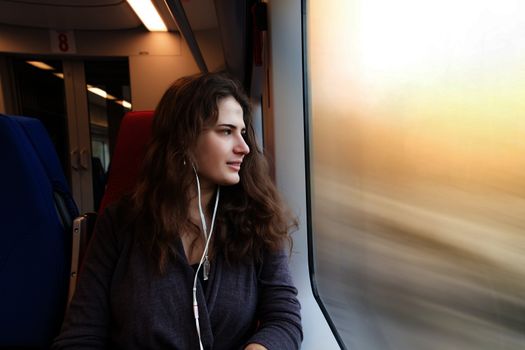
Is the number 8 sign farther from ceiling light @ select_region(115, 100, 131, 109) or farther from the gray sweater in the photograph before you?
the gray sweater

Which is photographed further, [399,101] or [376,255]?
[376,255]

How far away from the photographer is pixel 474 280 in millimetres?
1003

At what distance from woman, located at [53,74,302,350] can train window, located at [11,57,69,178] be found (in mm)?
3535

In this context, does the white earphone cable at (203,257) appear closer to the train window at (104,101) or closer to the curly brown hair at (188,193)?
the curly brown hair at (188,193)

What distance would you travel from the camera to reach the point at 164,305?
33.7 inches

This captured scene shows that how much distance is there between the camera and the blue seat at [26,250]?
1.11m

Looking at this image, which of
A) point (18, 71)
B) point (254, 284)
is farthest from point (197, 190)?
point (18, 71)

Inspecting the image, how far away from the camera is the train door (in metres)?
3.91

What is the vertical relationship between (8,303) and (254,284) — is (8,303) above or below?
below

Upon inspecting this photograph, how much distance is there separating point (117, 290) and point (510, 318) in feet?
3.53

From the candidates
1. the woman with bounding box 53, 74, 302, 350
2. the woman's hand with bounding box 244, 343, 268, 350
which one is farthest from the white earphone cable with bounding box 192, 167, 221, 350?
the woman's hand with bounding box 244, 343, 268, 350

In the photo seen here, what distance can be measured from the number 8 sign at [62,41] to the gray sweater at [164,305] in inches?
144

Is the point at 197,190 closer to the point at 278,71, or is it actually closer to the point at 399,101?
the point at 278,71

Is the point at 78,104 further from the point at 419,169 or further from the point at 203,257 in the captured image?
the point at 419,169
